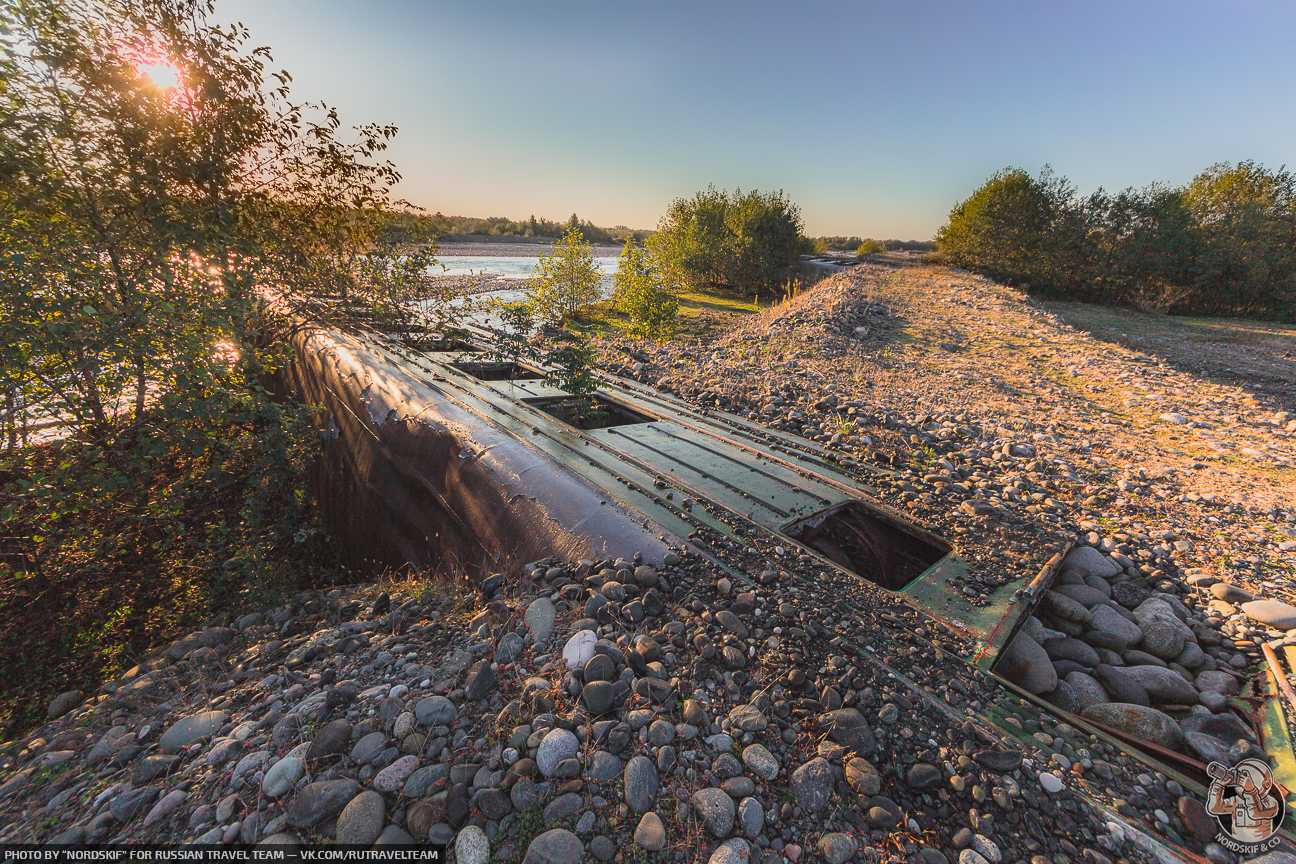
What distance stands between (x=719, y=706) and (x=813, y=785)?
430 millimetres

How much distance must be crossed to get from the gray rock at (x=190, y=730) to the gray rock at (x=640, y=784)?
6.02 ft

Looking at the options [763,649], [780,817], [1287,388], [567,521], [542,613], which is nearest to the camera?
[780,817]

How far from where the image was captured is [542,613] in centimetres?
249

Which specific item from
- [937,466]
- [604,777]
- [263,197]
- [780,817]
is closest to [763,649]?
[780,817]

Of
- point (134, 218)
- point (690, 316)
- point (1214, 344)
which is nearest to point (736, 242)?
point (690, 316)

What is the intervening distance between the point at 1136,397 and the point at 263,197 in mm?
11294

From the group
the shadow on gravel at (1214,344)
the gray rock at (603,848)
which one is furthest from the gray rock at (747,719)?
the shadow on gravel at (1214,344)

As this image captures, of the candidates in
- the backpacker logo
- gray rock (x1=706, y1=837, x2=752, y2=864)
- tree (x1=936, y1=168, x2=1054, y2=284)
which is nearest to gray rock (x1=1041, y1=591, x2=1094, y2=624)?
the backpacker logo

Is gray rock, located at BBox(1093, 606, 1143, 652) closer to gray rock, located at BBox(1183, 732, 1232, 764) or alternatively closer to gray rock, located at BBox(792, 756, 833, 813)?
gray rock, located at BBox(1183, 732, 1232, 764)

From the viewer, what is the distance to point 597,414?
17.9ft

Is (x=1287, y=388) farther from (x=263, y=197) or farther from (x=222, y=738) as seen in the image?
(x=263, y=197)

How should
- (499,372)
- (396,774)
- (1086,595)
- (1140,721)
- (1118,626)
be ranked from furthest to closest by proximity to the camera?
(499,372), (1086,595), (1118,626), (1140,721), (396,774)

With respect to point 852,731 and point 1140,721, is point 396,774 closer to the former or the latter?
point 852,731

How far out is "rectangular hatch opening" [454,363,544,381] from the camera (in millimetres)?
6734
